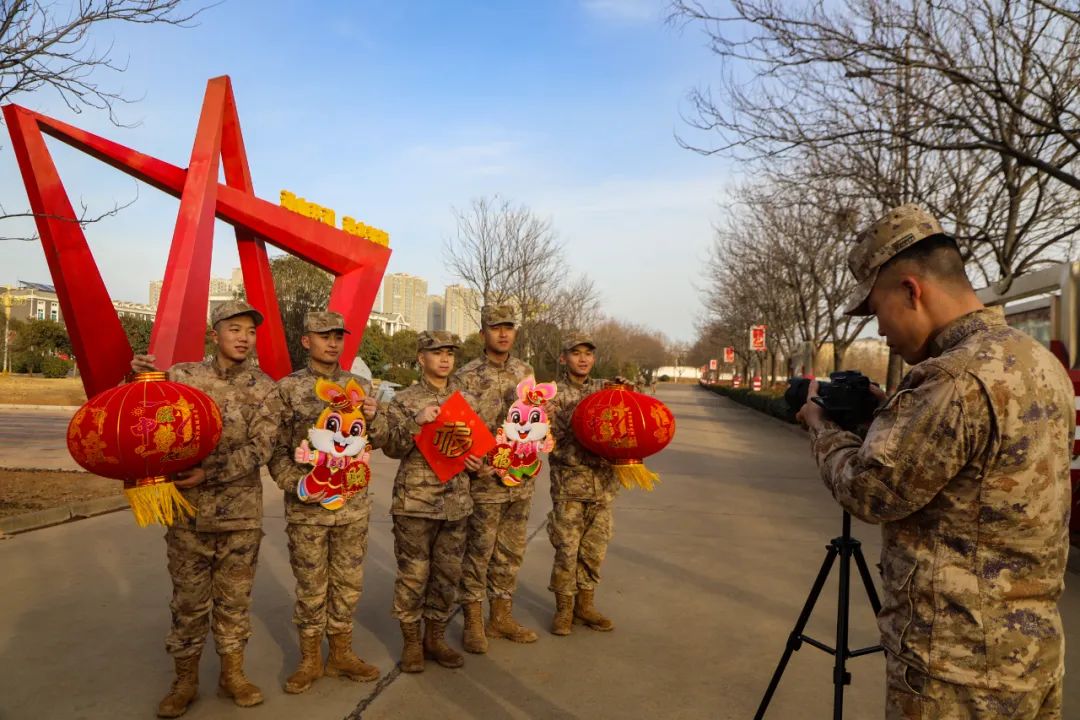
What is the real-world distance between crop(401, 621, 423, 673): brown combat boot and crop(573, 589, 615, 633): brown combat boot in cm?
117

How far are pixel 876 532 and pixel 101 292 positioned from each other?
320 inches

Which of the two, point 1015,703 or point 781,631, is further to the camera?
point 781,631

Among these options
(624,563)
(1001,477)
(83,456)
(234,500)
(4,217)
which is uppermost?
(4,217)

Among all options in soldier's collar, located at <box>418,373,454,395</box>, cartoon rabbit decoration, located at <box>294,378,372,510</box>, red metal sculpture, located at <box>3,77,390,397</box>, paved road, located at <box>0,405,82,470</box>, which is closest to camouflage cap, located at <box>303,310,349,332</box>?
cartoon rabbit decoration, located at <box>294,378,372,510</box>

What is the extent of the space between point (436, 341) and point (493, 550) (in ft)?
4.47

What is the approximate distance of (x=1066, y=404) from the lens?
1.72m

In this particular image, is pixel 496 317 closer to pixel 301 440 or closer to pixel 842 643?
pixel 301 440

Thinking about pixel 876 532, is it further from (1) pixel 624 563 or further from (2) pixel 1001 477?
(2) pixel 1001 477

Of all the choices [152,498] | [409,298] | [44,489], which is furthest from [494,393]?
[409,298]

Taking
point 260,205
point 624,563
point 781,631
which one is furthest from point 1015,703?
point 260,205

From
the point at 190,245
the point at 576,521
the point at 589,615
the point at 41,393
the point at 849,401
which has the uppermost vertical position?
the point at 190,245

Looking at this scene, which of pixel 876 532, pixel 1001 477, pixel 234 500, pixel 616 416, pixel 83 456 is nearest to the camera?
pixel 1001 477

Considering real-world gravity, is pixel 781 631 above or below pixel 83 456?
below

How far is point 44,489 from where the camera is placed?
868cm
